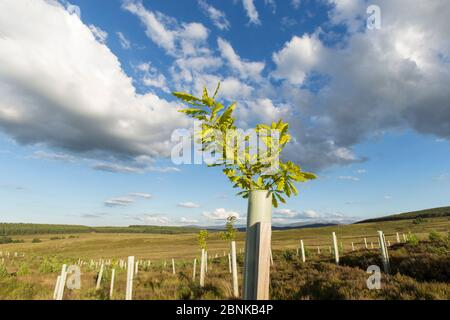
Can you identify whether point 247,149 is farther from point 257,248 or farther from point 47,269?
point 47,269

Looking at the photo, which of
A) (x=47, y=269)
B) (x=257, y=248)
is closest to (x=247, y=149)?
(x=257, y=248)

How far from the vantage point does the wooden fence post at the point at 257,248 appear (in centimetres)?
283

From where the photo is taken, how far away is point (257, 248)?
9.38 ft

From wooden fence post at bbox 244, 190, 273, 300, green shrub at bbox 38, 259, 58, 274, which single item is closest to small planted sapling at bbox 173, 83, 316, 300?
wooden fence post at bbox 244, 190, 273, 300

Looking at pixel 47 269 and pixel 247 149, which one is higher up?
pixel 247 149

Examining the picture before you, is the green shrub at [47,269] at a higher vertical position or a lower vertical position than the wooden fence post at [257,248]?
lower

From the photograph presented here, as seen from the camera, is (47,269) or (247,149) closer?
(247,149)

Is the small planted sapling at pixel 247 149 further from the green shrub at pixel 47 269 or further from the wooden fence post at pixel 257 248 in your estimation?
the green shrub at pixel 47 269

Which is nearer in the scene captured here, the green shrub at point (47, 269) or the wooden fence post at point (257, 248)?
the wooden fence post at point (257, 248)

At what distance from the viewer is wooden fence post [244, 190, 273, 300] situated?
9.27ft

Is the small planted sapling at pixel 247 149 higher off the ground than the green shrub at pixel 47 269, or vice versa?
the small planted sapling at pixel 247 149

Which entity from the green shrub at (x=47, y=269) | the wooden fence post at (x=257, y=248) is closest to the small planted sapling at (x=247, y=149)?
the wooden fence post at (x=257, y=248)
